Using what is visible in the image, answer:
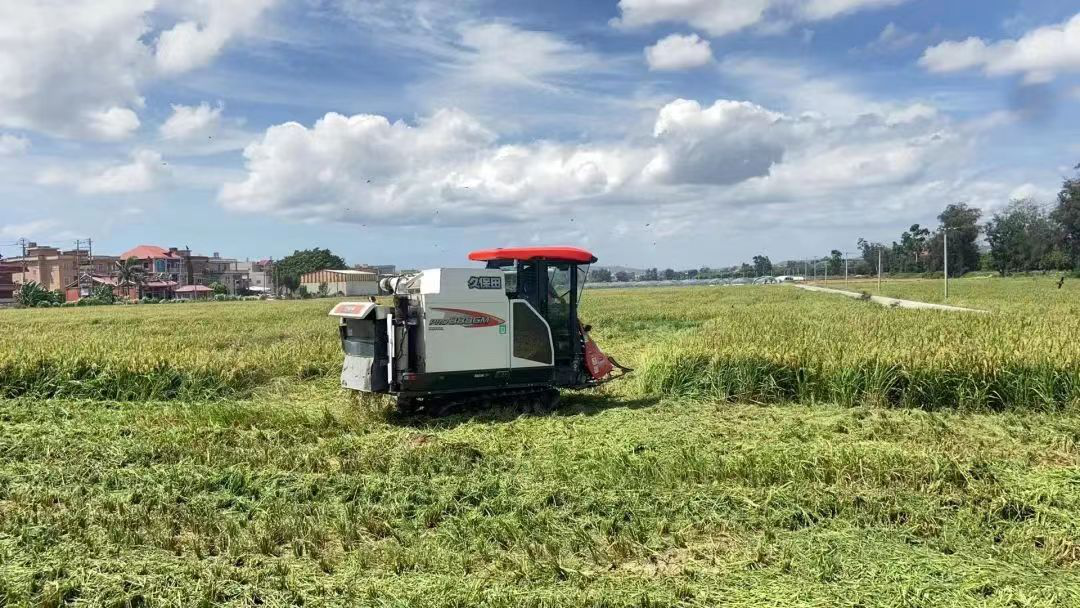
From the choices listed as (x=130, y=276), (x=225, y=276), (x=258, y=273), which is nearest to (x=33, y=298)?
(x=130, y=276)

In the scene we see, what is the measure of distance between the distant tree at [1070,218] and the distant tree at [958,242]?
13621mm

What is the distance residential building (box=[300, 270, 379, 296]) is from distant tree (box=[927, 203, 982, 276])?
8406 cm

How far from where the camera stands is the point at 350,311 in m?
9.99

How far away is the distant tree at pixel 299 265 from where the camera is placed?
116m

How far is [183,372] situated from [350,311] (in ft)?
15.6

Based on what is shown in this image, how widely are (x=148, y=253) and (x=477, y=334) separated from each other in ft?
414

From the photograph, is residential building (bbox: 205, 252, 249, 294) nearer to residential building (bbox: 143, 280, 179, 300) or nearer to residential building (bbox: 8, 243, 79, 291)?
residential building (bbox: 143, 280, 179, 300)

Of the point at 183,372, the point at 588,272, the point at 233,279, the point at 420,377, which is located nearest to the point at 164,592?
the point at 420,377

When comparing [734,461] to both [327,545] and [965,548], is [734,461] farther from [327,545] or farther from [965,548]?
[327,545]

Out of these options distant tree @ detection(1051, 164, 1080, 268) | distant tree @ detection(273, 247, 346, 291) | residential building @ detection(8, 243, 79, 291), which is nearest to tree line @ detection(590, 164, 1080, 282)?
distant tree @ detection(1051, 164, 1080, 268)

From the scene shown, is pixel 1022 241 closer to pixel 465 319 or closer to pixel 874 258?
pixel 874 258

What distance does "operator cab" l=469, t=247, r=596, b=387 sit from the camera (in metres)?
10.5

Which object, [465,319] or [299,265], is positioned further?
[299,265]

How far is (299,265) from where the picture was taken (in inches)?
4594
